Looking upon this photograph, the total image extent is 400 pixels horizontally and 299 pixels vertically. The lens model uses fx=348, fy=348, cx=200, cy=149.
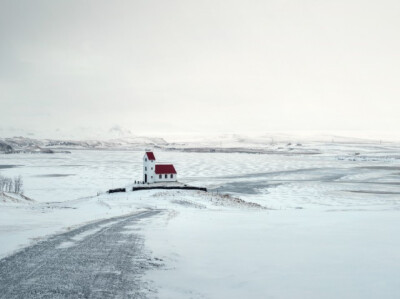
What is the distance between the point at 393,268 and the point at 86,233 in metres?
13.1

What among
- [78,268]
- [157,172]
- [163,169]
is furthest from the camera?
[163,169]

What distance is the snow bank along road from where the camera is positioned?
880 centimetres

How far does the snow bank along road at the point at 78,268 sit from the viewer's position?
8797 mm

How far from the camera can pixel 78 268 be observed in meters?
10.7

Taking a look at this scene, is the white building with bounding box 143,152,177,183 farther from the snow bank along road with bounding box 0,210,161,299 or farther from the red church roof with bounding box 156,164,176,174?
the snow bank along road with bounding box 0,210,161,299

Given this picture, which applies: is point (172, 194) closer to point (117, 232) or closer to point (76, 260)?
point (117, 232)

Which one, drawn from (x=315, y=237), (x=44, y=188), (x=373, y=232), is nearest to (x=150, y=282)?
(x=315, y=237)

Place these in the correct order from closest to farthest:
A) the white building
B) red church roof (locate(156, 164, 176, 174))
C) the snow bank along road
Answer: the snow bank along road < the white building < red church roof (locate(156, 164, 176, 174))

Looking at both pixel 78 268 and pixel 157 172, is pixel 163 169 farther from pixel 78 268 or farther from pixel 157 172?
pixel 78 268

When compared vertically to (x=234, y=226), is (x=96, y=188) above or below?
below

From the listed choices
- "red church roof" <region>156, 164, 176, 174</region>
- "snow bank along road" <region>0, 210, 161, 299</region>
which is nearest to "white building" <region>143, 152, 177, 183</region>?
"red church roof" <region>156, 164, 176, 174</region>

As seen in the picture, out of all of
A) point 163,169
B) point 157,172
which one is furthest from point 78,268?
point 163,169

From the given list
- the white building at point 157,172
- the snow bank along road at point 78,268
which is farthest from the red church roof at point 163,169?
the snow bank along road at point 78,268

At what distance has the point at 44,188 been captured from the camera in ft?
194
